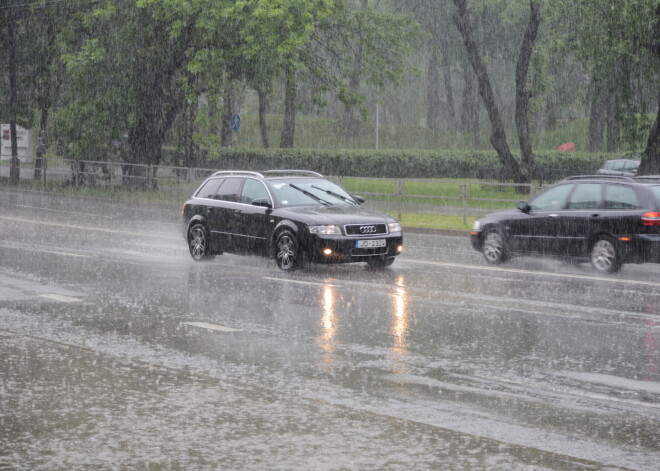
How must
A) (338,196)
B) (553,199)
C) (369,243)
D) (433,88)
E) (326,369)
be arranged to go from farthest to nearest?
(433,88) < (553,199) < (338,196) < (369,243) < (326,369)

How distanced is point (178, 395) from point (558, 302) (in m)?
6.62

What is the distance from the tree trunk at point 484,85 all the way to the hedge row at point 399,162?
14.7 meters

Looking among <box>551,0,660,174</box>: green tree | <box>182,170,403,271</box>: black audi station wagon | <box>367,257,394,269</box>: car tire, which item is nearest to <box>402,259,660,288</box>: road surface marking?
<box>367,257,394,269</box>: car tire

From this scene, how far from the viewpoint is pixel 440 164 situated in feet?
193

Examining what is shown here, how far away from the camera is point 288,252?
16656 mm

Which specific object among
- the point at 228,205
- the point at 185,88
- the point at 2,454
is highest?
the point at 185,88

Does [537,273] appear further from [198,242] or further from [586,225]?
[198,242]

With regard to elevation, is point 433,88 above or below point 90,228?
above

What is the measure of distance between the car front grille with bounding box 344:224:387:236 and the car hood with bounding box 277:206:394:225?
7 centimetres

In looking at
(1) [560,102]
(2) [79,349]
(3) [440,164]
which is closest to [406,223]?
(2) [79,349]

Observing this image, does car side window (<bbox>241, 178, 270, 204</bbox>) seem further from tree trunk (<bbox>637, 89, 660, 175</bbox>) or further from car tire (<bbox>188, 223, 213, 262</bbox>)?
tree trunk (<bbox>637, 89, 660, 175</bbox>)

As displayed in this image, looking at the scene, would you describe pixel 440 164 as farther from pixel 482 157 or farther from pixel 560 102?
pixel 560 102

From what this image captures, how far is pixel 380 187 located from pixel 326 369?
2246 cm

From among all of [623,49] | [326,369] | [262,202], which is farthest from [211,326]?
[623,49]
